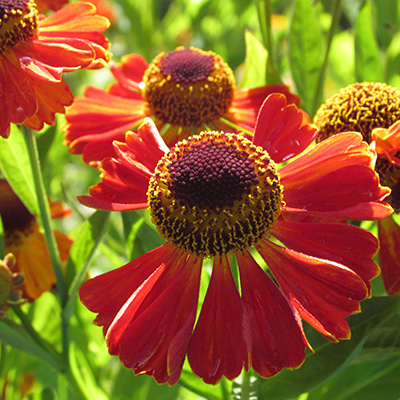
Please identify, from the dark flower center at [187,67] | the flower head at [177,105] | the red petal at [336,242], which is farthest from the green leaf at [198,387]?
the dark flower center at [187,67]

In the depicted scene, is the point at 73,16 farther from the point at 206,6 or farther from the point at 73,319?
the point at 206,6

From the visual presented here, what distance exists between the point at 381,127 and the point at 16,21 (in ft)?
2.04

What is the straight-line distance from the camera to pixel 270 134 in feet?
2.85

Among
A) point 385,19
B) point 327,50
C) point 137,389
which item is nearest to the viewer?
point 327,50

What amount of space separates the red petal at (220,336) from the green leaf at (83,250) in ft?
0.80

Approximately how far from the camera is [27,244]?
→ 3.92 ft

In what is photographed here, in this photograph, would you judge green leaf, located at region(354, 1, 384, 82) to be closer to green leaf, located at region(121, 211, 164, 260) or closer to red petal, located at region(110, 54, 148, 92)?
red petal, located at region(110, 54, 148, 92)

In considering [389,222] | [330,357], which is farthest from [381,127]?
[330,357]

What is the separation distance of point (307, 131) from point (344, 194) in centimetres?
12

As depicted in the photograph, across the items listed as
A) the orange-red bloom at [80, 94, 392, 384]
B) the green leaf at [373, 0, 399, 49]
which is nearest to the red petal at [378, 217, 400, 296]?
the orange-red bloom at [80, 94, 392, 384]

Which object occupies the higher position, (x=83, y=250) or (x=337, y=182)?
(x=337, y=182)

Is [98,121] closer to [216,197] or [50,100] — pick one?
[50,100]

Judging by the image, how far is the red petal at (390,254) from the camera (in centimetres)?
83

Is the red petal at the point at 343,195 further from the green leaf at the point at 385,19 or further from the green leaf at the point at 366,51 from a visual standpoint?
the green leaf at the point at 385,19
